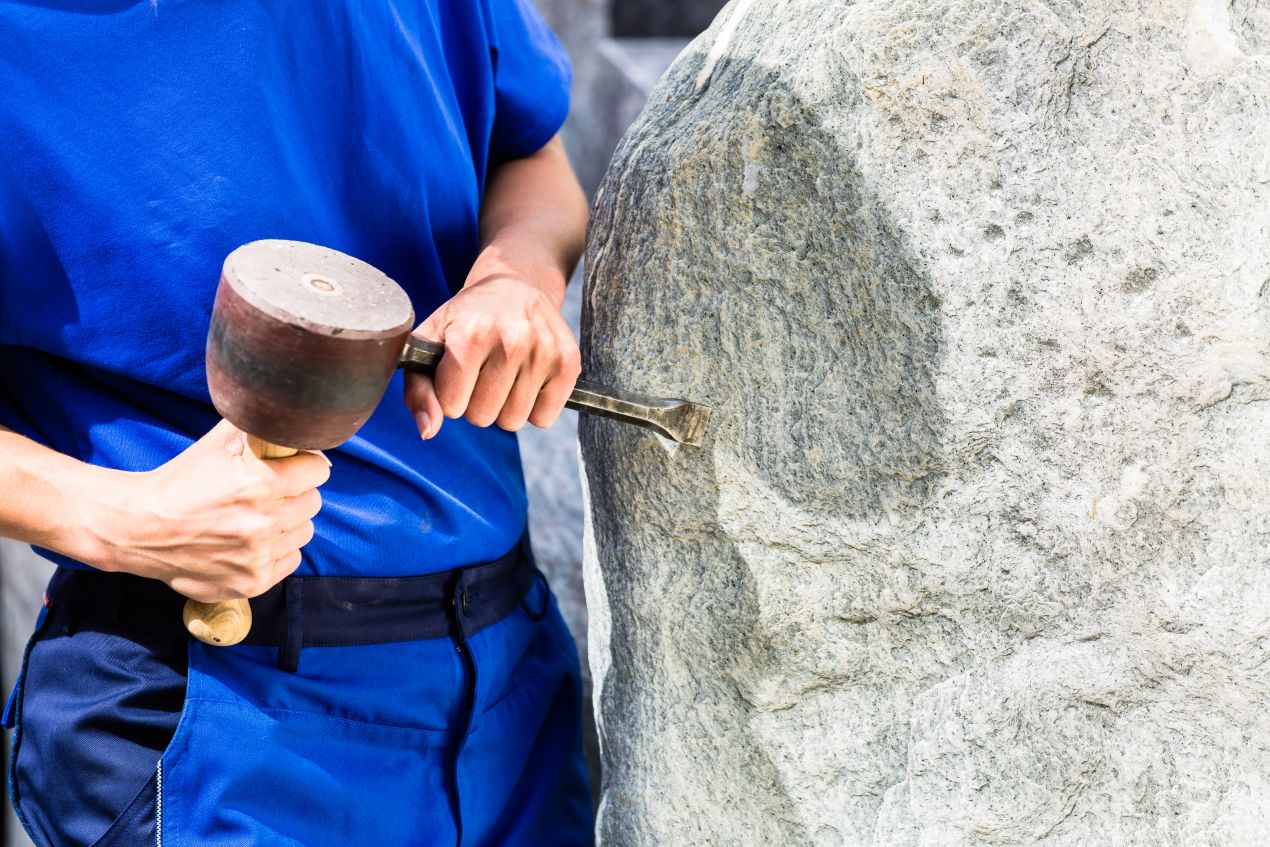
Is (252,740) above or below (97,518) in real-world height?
below

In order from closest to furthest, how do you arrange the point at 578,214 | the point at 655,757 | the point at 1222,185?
the point at 1222,185
the point at 655,757
the point at 578,214

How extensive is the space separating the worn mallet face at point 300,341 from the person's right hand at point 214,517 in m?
0.05

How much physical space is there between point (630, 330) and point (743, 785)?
1.20 feet

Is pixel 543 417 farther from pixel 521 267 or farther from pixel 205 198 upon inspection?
pixel 205 198

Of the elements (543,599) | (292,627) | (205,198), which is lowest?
(543,599)

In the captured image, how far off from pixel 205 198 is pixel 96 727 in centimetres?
38

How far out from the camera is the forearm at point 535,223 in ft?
2.99

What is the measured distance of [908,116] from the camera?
77 cm

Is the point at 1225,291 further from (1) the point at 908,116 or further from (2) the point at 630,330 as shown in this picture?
(2) the point at 630,330

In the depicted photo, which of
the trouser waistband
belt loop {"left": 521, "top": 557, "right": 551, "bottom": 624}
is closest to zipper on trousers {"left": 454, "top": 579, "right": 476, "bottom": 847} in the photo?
the trouser waistband

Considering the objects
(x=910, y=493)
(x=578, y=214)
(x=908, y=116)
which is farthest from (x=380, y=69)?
(x=910, y=493)

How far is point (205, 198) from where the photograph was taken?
31.8 inches

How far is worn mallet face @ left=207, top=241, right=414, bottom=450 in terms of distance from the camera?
0.64m

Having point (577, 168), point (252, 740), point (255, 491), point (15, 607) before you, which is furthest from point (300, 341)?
point (577, 168)
